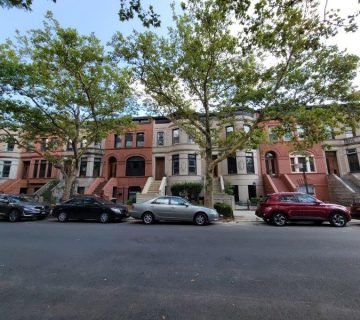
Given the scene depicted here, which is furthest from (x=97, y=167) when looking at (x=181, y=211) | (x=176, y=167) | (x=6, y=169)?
(x=181, y=211)

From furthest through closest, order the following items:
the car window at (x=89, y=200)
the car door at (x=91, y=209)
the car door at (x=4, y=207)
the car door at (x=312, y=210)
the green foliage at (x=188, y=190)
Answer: the green foliage at (x=188, y=190)
the car window at (x=89, y=200)
the car door at (x=4, y=207)
the car door at (x=91, y=209)
the car door at (x=312, y=210)

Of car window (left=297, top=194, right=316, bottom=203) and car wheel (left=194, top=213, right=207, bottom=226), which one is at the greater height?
car window (left=297, top=194, right=316, bottom=203)

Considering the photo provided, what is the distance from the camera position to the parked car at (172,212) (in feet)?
38.2

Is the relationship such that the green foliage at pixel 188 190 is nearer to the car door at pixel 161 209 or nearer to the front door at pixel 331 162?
the car door at pixel 161 209

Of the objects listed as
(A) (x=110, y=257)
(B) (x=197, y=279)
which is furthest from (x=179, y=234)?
(B) (x=197, y=279)

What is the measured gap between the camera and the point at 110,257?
18.9 feet

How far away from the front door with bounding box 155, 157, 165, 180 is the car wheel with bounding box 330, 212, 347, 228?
17.7 m

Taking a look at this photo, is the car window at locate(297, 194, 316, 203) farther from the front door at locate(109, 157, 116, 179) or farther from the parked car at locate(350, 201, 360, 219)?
the front door at locate(109, 157, 116, 179)

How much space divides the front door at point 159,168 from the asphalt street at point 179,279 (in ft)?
60.4

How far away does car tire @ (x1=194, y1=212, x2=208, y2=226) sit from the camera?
38.0 feet

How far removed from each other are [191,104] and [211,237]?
10.9m

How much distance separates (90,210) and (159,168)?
44.9 feet

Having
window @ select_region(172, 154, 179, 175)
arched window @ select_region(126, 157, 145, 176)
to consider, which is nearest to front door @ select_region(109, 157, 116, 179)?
arched window @ select_region(126, 157, 145, 176)

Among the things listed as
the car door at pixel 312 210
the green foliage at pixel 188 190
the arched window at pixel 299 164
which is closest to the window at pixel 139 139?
the green foliage at pixel 188 190
